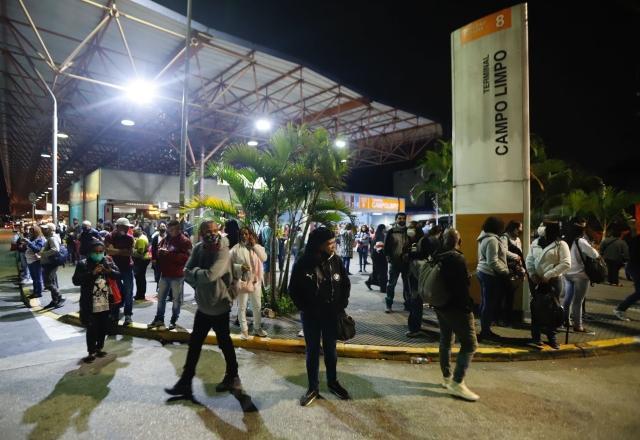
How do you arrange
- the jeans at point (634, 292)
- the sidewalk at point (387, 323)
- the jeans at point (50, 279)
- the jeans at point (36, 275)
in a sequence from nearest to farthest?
the sidewalk at point (387, 323) → the jeans at point (634, 292) → the jeans at point (50, 279) → the jeans at point (36, 275)

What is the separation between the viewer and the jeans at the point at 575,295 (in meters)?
5.66

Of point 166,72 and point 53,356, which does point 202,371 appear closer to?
point 53,356

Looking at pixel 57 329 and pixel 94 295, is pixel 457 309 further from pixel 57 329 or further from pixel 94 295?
pixel 57 329

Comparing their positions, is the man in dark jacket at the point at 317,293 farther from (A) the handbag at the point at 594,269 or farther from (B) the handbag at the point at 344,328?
(A) the handbag at the point at 594,269

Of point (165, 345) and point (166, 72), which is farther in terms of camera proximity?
point (166, 72)

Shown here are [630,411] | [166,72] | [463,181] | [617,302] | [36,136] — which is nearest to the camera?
[630,411]

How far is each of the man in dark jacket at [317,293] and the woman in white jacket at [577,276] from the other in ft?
13.3

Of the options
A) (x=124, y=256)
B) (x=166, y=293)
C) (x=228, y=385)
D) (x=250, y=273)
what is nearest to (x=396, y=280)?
(x=250, y=273)

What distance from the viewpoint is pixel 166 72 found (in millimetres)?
12609

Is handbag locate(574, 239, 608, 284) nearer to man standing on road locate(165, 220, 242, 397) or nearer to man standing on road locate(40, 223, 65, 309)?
man standing on road locate(165, 220, 242, 397)

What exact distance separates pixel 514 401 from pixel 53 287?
8.43m

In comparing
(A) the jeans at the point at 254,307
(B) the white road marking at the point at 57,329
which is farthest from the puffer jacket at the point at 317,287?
(B) the white road marking at the point at 57,329

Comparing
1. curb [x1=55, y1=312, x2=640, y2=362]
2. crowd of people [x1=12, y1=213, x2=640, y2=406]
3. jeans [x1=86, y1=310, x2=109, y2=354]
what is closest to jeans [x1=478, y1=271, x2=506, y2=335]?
crowd of people [x1=12, y1=213, x2=640, y2=406]

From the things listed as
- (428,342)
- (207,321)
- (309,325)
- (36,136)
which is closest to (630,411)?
(428,342)
